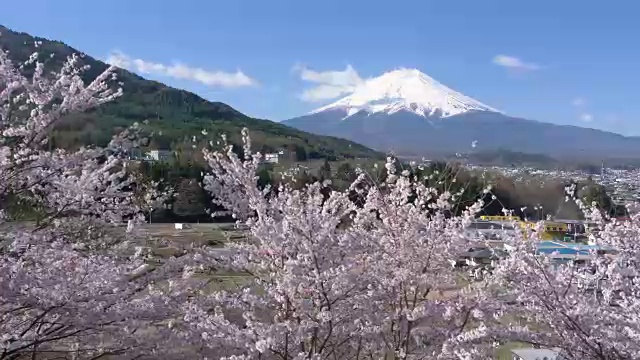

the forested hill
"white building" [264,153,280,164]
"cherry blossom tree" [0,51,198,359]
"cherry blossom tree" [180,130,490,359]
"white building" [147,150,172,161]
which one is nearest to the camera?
"cherry blossom tree" [0,51,198,359]

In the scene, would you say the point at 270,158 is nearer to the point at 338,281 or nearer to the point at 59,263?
the point at 338,281

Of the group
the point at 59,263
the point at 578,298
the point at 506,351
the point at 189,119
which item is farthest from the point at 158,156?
the point at 189,119

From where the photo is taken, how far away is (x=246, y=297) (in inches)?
210

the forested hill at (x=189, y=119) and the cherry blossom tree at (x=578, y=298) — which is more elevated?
the forested hill at (x=189, y=119)

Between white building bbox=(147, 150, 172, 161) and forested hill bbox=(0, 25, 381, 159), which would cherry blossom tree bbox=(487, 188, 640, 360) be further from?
forested hill bbox=(0, 25, 381, 159)

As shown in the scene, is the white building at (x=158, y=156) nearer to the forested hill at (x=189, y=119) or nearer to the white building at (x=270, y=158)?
the forested hill at (x=189, y=119)

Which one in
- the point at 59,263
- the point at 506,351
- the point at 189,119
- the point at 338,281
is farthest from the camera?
the point at 189,119

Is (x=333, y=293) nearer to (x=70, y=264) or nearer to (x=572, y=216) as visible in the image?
(x=70, y=264)

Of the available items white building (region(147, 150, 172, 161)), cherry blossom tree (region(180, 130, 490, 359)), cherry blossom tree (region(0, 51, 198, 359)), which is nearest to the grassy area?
cherry blossom tree (region(180, 130, 490, 359))

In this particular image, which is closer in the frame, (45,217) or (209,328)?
(209,328)

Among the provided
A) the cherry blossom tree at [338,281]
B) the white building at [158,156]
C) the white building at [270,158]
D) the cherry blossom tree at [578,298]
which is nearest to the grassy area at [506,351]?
the white building at [270,158]

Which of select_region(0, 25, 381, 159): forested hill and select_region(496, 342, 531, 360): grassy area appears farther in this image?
select_region(0, 25, 381, 159): forested hill

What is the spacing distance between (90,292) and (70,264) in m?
0.43

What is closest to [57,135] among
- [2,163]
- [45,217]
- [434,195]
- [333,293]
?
[45,217]
